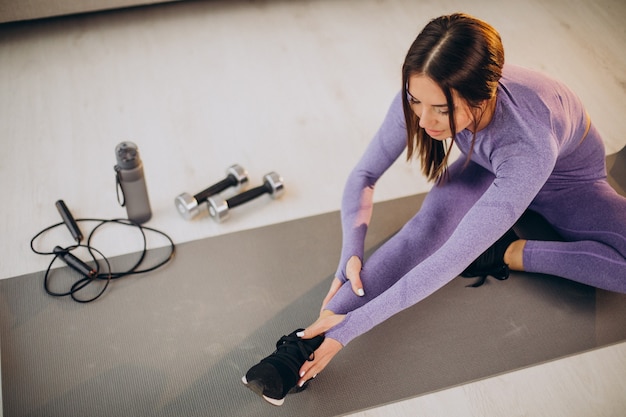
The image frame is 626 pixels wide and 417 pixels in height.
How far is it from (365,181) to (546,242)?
0.52 metres

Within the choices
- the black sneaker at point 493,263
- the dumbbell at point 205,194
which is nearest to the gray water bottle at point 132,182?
the dumbbell at point 205,194

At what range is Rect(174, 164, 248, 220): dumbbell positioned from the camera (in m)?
1.89

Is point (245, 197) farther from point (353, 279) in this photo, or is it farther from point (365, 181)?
point (353, 279)

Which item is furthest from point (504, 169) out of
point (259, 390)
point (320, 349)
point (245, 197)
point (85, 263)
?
point (85, 263)

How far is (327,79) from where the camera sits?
2461 mm

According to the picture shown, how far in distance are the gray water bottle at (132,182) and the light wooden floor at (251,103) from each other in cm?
6

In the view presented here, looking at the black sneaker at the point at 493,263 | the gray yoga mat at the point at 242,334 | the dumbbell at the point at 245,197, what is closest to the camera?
the gray yoga mat at the point at 242,334

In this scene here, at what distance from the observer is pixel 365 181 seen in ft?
5.39

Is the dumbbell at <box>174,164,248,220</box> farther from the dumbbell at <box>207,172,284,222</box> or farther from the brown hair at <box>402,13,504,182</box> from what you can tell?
the brown hair at <box>402,13,504,182</box>

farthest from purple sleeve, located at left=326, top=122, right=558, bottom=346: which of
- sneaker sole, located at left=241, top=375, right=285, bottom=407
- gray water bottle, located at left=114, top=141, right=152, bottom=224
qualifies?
gray water bottle, located at left=114, top=141, right=152, bottom=224

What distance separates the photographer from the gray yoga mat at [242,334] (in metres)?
1.51

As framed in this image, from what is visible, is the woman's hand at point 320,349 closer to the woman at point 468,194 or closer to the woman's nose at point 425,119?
the woman at point 468,194

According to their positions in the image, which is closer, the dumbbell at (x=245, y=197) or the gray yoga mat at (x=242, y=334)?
the gray yoga mat at (x=242, y=334)

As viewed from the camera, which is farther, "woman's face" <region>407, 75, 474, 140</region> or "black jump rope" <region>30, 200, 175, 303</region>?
"black jump rope" <region>30, 200, 175, 303</region>
